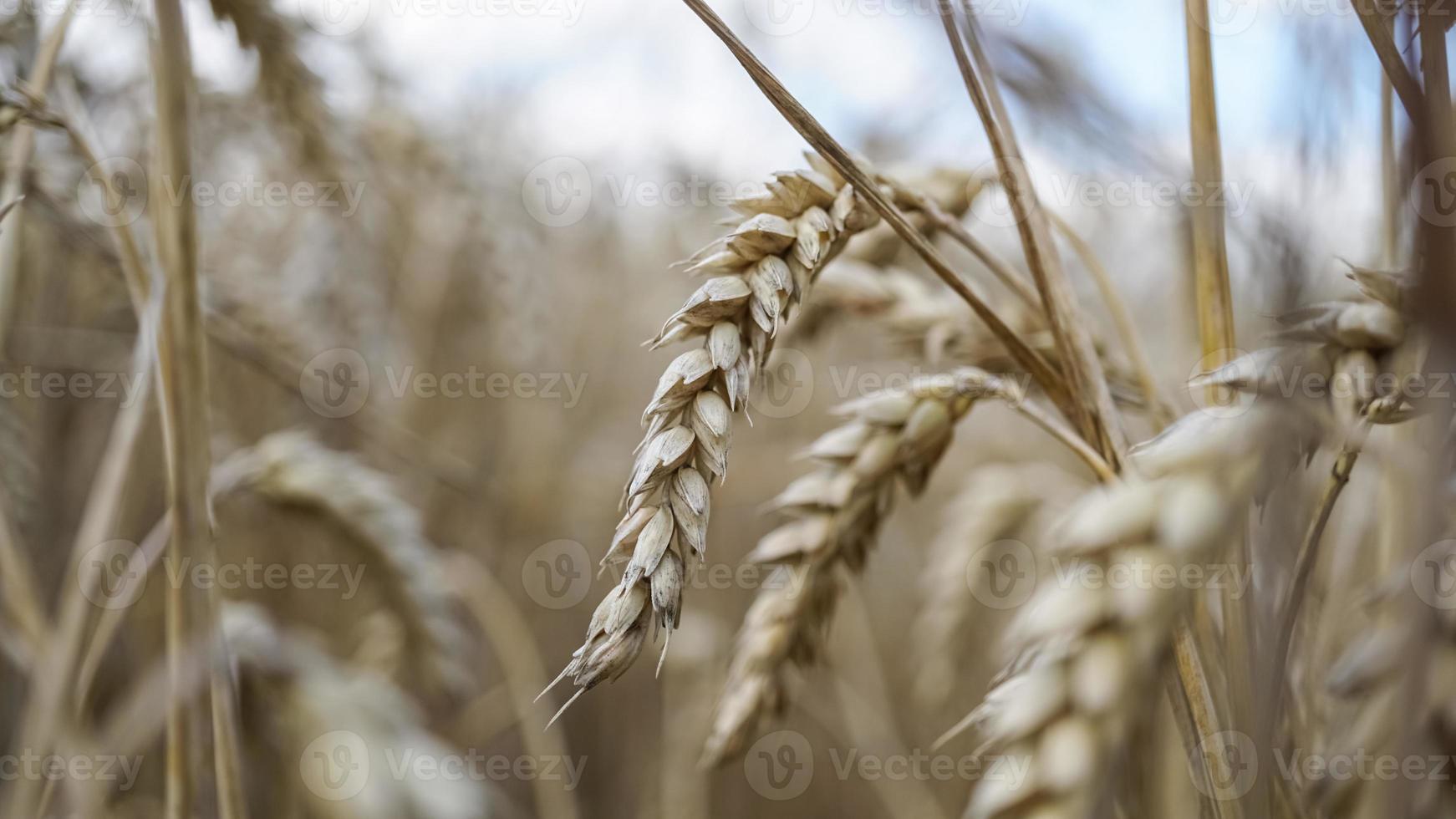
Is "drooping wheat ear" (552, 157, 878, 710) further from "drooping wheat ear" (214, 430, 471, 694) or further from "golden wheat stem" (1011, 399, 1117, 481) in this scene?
"drooping wheat ear" (214, 430, 471, 694)

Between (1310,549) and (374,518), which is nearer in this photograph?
(1310,549)

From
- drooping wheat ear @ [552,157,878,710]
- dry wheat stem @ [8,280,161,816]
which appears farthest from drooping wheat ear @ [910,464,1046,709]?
dry wheat stem @ [8,280,161,816]

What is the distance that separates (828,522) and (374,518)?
62 centimetres

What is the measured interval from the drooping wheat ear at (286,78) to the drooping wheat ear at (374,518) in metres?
0.35

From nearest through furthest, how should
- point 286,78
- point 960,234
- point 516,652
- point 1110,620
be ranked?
point 1110,620 → point 960,234 → point 286,78 → point 516,652

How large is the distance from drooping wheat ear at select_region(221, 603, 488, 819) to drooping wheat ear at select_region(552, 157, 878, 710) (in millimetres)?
291

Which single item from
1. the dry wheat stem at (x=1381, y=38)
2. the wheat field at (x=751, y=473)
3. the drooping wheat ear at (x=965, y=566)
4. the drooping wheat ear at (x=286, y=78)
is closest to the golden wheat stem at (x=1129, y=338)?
the wheat field at (x=751, y=473)

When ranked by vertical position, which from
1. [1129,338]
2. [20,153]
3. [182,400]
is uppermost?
[20,153]

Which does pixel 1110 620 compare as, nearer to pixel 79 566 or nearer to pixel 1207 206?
pixel 1207 206

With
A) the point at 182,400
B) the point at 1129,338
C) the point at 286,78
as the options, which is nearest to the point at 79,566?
the point at 182,400

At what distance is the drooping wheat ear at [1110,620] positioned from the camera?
24 cm

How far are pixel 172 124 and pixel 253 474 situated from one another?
490 mm

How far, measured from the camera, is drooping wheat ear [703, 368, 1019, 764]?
54cm

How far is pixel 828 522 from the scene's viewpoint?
0.55m
